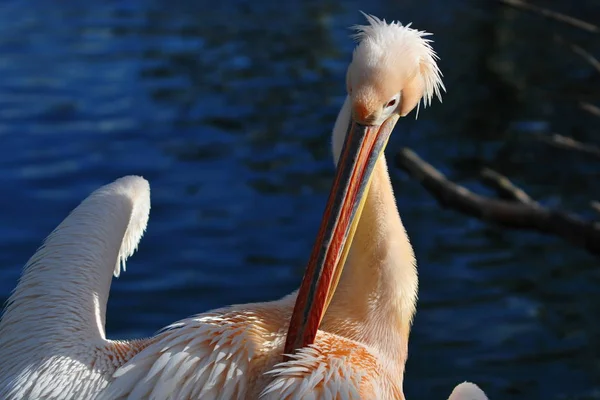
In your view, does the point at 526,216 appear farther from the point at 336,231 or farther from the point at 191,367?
the point at 191,367

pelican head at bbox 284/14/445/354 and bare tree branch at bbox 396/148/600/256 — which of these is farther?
bare tree branch at bbox 396/148/600/256

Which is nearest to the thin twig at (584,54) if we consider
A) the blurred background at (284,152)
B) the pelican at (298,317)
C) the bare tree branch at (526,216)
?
the blurred background at (284,152)

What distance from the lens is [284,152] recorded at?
815 centimetres

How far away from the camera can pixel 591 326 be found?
591 cm

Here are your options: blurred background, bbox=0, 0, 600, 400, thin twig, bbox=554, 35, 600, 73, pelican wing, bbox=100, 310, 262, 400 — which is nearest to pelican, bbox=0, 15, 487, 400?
pelican wing, bbox=100, 310, 262, 400

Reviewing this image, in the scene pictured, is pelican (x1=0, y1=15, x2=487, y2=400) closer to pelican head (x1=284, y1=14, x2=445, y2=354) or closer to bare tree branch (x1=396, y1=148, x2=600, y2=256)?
pelican head (x1=284, y1=14, x2=445, y2=354)

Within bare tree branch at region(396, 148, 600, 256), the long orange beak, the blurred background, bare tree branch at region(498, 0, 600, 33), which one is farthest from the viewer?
the blurred background

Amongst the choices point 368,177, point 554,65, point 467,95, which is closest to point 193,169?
point 467,95

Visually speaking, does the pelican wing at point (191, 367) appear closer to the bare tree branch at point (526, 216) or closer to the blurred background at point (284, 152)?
the bare tree branch at point (526, 216)

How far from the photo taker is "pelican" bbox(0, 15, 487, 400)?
2625mm

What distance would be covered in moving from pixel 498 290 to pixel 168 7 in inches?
264

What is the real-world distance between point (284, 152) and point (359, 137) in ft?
17.5

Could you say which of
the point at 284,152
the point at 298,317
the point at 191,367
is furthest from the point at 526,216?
the point at 284,152

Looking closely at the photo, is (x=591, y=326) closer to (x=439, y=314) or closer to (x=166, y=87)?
(x=439, y=314)
